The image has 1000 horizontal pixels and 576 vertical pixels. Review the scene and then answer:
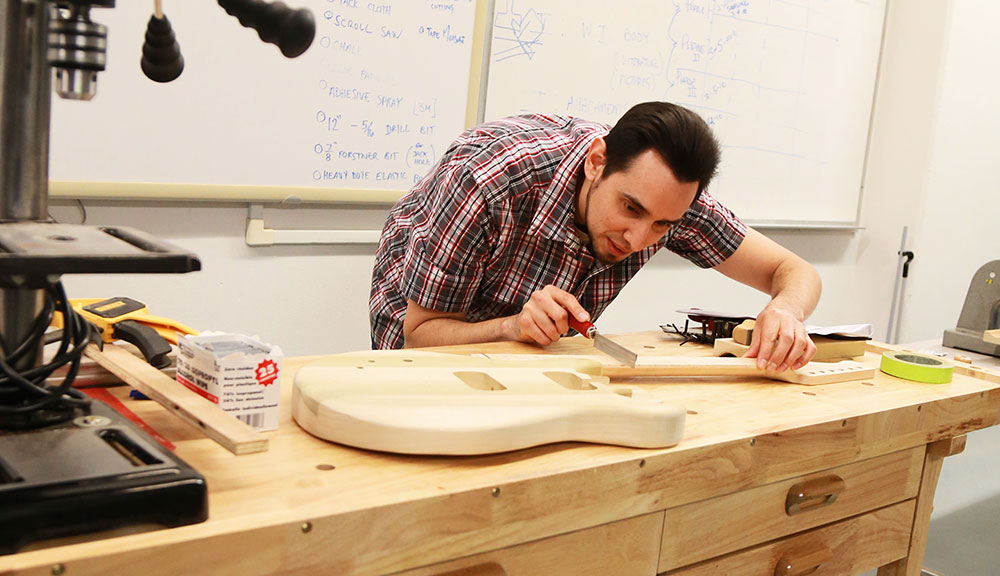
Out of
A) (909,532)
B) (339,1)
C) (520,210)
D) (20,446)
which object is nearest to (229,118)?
(339,1)

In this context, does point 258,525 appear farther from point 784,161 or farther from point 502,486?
point 784,161

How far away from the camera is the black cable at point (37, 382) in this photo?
0.71 metres

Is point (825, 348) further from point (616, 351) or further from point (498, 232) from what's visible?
point (498, 232)

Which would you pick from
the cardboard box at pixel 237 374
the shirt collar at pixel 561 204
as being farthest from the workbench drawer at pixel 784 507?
the shirt collar at pixel 561 204

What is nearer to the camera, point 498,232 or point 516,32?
point 498,232

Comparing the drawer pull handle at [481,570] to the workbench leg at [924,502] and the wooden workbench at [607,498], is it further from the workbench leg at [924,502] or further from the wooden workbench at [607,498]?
the workbench leg at [924,502]

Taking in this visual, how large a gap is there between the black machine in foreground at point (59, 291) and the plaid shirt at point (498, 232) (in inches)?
31.2

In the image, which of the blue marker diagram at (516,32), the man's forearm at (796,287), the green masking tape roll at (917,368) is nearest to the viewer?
the green masking tape roll at (917,368)

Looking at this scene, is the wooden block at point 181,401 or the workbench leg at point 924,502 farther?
the workbench leg at point 924,502

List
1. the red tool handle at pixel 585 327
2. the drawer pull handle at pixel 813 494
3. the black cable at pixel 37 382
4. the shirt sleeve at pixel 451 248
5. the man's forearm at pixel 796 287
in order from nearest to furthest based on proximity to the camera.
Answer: the black cable at pixel 37 382, the drawer pull handle at pixel 813 494, the red tool handle at pixel 585 327, the shirt sleeve at pixel 451 248, the man's forearm at pixel 796 287

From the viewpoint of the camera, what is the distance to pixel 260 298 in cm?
219

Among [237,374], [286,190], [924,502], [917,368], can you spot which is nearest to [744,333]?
[917,368]

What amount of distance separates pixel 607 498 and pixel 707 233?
1.07m

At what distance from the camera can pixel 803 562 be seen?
3.74 ft
